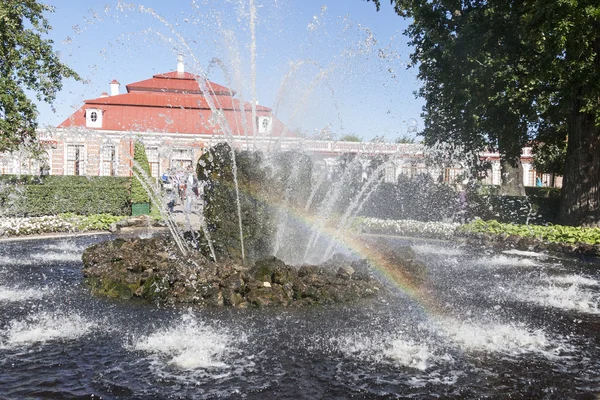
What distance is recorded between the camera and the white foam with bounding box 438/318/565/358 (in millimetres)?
5102

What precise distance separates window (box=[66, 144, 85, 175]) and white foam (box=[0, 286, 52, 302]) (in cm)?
4038

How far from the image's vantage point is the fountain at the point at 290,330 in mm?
4059

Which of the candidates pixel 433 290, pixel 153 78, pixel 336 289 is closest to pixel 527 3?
pixel 433 290

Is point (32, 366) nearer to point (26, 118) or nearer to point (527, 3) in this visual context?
point (527, 3)

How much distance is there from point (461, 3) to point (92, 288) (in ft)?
56.9

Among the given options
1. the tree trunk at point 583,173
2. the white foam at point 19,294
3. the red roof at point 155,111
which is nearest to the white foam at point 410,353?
the white foam at point 19,294

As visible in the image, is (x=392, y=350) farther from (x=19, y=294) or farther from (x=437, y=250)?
(x=437, y=250)

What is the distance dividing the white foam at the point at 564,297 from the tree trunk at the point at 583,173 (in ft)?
28.8

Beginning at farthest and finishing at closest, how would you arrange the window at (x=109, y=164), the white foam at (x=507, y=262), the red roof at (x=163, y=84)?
the red roof at (x=163, y=84), the window at (x=109, y=164), the white foam at (x=507, y=262)

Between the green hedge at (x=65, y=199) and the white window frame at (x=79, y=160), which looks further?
the white window frame at (x=79, y=160)

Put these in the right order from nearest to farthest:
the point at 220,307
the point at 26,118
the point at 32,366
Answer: the point at 32,366
the point at 220,307
the point at 26,118

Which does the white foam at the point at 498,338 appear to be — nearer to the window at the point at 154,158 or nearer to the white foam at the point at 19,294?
the white foam at the point at 19,294

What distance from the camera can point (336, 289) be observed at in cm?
704

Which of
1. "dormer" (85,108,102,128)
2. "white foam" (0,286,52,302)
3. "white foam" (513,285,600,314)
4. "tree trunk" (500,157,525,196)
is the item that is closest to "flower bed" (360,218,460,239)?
"white foam" (513,285,600,314)
